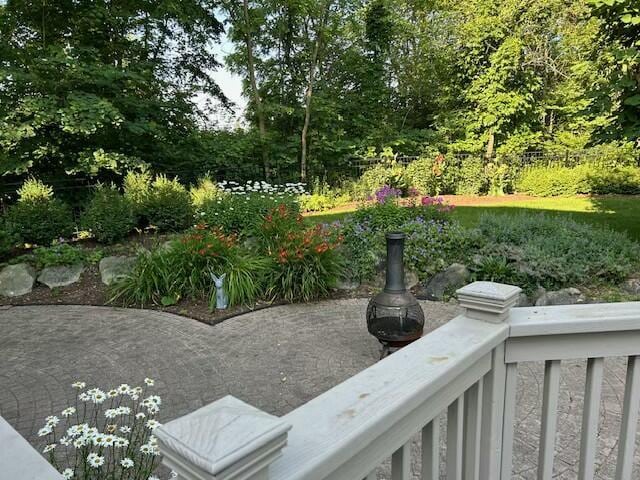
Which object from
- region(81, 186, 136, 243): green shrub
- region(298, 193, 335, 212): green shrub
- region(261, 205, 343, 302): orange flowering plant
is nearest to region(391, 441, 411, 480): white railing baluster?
region(261, 205, 343, 302): orange flowering plant

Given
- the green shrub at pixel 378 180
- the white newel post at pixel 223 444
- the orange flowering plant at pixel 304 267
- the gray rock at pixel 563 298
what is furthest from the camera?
the green shrub at pixel 378 180

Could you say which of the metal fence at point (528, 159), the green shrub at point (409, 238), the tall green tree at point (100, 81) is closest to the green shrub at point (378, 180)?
the metal fence at point (528, 159)

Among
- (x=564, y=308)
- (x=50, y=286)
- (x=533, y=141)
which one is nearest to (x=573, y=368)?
(x=564, y=308)

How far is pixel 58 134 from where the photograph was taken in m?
8.02

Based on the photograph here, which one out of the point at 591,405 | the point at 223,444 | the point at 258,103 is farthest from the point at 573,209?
the point at 223,444

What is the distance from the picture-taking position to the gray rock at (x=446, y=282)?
16.5ft

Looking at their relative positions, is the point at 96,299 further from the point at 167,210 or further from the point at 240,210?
the point at 240,210

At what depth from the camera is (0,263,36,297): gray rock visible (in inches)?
220

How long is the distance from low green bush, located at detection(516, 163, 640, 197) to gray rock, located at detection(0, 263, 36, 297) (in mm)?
11755

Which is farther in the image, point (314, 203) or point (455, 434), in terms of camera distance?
point (314, 203)

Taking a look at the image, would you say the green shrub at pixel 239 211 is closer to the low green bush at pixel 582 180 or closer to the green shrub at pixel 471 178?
the green shrub at pixel 471 178

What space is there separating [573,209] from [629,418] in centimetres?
917

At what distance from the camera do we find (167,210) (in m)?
7.07

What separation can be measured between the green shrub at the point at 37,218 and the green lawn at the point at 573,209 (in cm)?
435
